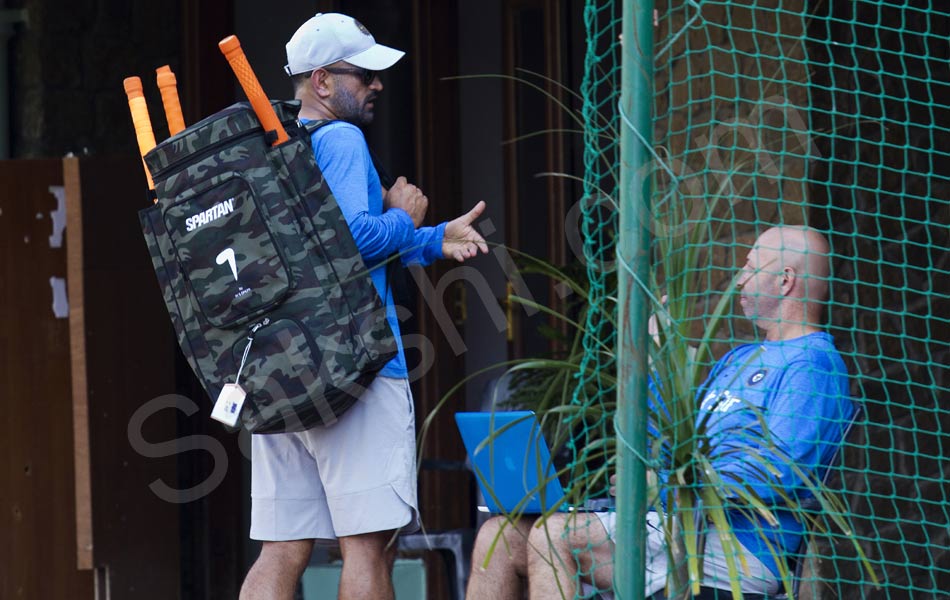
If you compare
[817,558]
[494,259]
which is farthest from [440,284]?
[817,558]

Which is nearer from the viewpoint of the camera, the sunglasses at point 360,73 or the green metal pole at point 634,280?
the green metal pole at point 634,280

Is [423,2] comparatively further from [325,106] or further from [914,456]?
[914,456]

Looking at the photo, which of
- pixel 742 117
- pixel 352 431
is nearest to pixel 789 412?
pixel 352 431

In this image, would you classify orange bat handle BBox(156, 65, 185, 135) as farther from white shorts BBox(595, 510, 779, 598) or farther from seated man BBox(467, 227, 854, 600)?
white shorts BBox(595, 510, 779, 598)

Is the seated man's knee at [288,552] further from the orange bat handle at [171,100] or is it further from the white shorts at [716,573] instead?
the orange bat handle at [171,100]

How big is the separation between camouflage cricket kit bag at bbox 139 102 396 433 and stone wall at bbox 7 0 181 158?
2.38m

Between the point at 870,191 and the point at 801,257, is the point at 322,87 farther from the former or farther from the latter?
the point at 870,191

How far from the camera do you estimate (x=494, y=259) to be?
6.12 metres

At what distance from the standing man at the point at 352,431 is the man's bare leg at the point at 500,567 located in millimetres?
182

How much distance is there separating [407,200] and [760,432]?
1071 mm

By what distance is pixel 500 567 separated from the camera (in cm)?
356

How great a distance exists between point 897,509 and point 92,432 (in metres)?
2.66

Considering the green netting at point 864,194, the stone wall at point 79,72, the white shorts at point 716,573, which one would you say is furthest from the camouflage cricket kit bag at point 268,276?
the stone wall at point 79,72

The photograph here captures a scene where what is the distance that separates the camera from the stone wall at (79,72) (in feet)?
18.5
